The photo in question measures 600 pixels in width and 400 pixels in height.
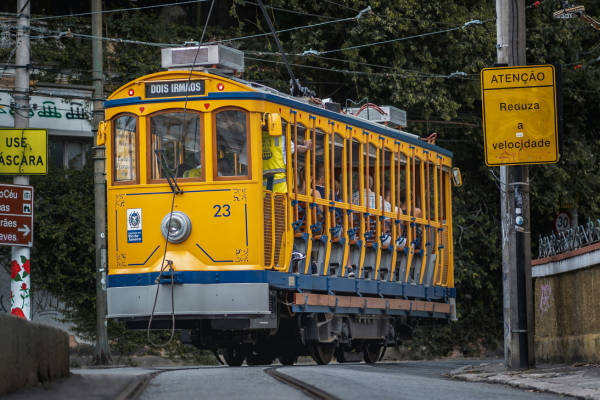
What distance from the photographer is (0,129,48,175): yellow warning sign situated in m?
18.5

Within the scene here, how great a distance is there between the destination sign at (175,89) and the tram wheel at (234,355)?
15.1 ft

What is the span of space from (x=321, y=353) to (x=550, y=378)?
5395mm

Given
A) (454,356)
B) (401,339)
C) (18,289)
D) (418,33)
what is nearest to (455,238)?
(454,356)

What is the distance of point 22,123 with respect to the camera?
63.5 feet

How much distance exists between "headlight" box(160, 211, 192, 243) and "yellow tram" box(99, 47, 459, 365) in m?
0.02

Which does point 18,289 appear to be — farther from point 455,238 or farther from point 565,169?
point 565,169

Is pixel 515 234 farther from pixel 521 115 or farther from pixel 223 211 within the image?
pixel 223 211

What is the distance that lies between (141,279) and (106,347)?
23.9ft

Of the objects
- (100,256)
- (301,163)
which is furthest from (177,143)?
(100,256)

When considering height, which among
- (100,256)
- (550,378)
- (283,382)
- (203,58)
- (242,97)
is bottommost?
(550,378)

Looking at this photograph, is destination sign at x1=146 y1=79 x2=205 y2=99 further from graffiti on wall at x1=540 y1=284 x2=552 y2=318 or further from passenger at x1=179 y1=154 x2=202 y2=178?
graffiti on wall at x1=540 y1=284 x2=552 y2=318

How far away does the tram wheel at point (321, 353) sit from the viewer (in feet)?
54.4

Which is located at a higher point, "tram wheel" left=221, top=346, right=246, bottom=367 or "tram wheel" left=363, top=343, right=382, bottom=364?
"tram wheel" left=221, top=346, right=246, bottom=367

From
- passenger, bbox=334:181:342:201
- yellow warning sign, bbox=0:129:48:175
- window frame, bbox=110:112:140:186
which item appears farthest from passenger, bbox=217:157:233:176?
yellow warning sign, bbox=0:129:48:175
